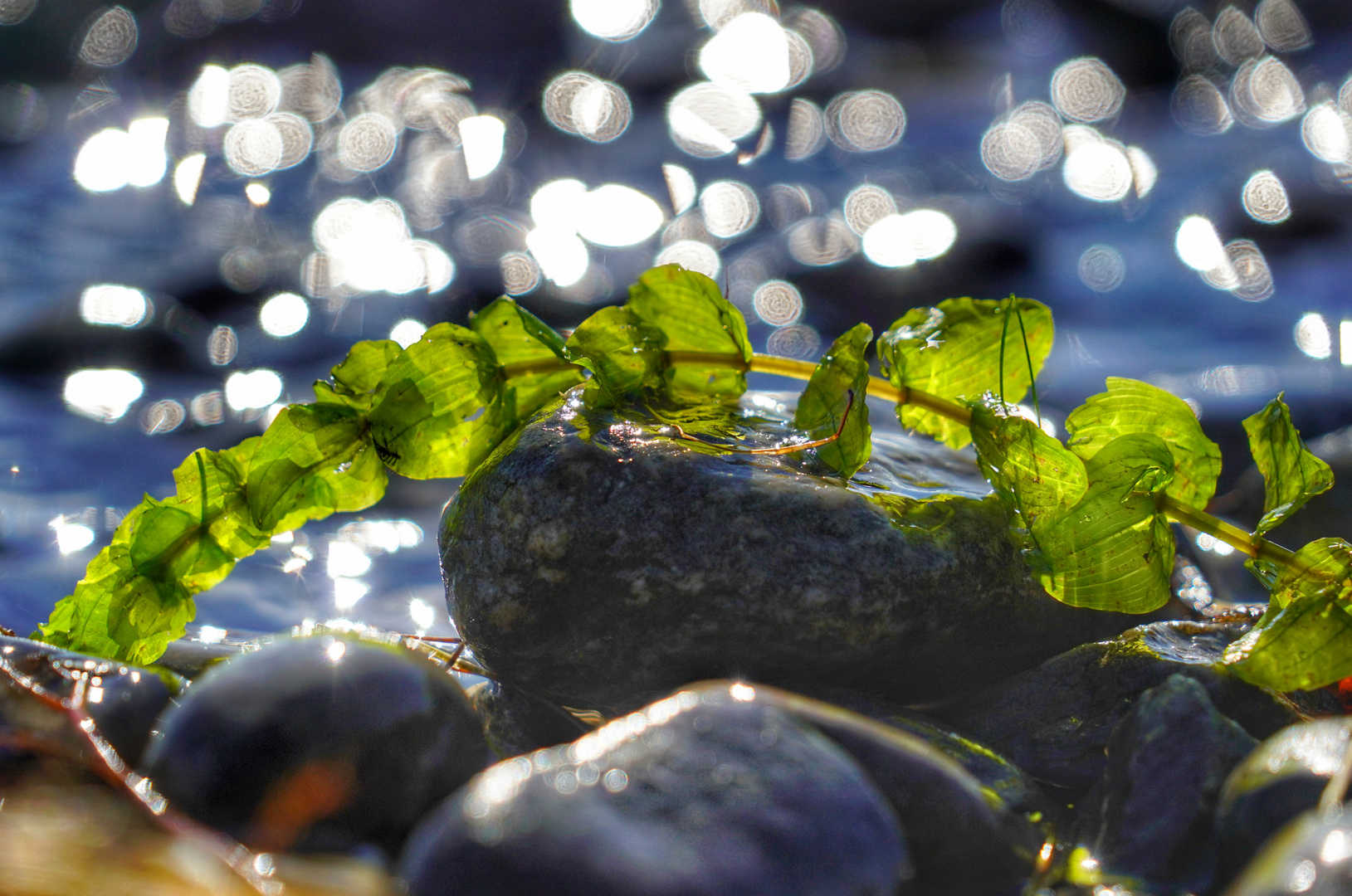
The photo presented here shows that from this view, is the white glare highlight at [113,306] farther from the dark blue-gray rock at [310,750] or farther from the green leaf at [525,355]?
the dark blue-gray rock at [310,750]

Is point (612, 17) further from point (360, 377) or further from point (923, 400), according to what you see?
point (923, 400)

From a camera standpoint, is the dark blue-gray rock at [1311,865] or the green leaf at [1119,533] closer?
the dark blue-gray rock at [1311,865]

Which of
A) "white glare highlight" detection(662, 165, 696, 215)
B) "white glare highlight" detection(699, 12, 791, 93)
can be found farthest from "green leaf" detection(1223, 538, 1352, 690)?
"white glare highlight" detection(699, 12, 791, 93)

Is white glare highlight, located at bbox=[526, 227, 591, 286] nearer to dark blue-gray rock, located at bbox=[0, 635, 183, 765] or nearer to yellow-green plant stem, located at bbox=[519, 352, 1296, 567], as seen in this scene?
yellow-green plant stem, located at bbox=[519, 352, 1296, 567]

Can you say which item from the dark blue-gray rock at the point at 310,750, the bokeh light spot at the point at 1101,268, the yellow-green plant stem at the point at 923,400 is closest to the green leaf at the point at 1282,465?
the yellow-green plant stem at the point at 923,400

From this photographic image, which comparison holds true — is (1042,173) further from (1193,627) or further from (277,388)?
(1193,627)

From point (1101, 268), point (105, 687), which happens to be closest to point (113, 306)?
point (105, 687)
